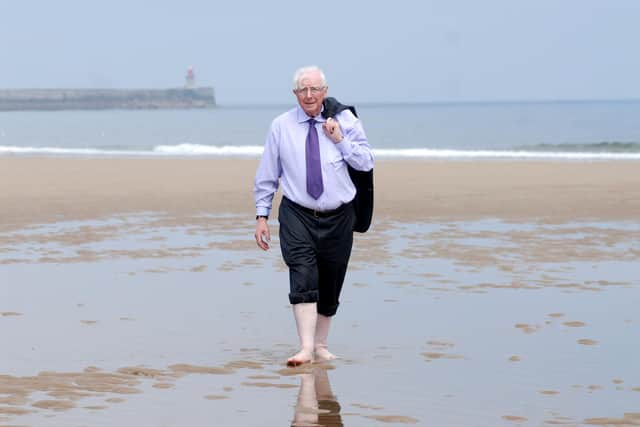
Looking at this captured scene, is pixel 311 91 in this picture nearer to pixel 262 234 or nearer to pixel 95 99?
pixel 262 234

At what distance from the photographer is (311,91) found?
6086mm

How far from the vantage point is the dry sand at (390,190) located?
15.6 m

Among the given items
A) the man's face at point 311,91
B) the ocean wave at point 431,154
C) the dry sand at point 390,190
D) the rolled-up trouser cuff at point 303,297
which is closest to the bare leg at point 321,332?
the rolled-up trouser cuff at point 303,297

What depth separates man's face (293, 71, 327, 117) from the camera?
6086 millimetres

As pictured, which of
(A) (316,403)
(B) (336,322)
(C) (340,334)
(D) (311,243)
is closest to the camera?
(A) (316,403)

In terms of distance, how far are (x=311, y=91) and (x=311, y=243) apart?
0.79 metres

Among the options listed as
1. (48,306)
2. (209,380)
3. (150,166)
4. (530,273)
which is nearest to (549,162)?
(150,166)

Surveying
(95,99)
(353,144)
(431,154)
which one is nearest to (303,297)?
(353,144)

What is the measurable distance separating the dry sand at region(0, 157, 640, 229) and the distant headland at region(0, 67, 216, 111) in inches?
5928

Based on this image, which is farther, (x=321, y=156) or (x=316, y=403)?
(x=321, y=156)

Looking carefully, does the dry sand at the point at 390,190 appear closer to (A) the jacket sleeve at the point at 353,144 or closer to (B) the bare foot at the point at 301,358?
(B) the bare foot at the point at 301,358

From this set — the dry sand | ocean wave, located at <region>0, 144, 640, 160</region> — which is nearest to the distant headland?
ocean wave, located at <region>0, 144, 640, 160</region>

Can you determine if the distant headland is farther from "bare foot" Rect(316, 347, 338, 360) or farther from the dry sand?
"bare foot" Rect(316, 347, 338, 360)

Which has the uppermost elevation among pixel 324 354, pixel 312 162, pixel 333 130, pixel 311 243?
pixel 333 130
